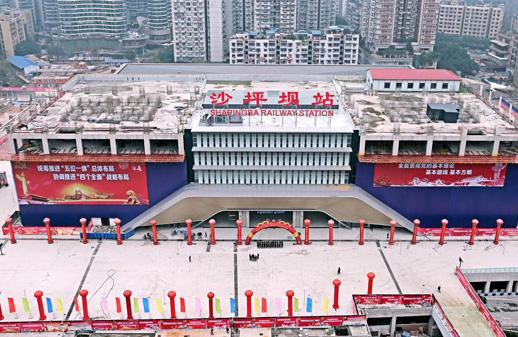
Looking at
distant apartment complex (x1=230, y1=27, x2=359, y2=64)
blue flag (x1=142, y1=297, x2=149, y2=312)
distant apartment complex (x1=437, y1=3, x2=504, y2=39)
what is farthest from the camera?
distant apartment complex (x1=437, y1=3, x2=504, y2=39)

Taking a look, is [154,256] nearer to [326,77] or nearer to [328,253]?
[328,253]

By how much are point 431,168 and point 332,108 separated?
1154 centimetres

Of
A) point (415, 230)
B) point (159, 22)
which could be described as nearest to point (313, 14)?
point (159, 22)

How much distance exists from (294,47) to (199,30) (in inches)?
983

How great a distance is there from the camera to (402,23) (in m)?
133

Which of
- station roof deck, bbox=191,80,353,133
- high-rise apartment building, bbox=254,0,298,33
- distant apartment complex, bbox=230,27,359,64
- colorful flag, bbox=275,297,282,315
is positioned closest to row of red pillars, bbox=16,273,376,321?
colorful flag, bbox=275,297,282,315

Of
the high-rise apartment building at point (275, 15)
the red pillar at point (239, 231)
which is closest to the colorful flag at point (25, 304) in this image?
the red pillar at point (239, 231)

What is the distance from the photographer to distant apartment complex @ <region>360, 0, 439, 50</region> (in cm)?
13062

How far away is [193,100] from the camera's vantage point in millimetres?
61312

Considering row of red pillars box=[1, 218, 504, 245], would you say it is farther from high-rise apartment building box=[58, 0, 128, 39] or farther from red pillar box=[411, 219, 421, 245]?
high-rise apartment building box=[58, 0, 128, 39]

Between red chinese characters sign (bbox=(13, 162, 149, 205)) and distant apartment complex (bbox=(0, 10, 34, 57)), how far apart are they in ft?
334

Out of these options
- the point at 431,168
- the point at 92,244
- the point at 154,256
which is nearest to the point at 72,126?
the point at 92,244

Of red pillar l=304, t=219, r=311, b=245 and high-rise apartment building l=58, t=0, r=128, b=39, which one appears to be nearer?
red pillar l=304, t=219, r=311, b=245

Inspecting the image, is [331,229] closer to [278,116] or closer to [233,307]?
[278,116]
